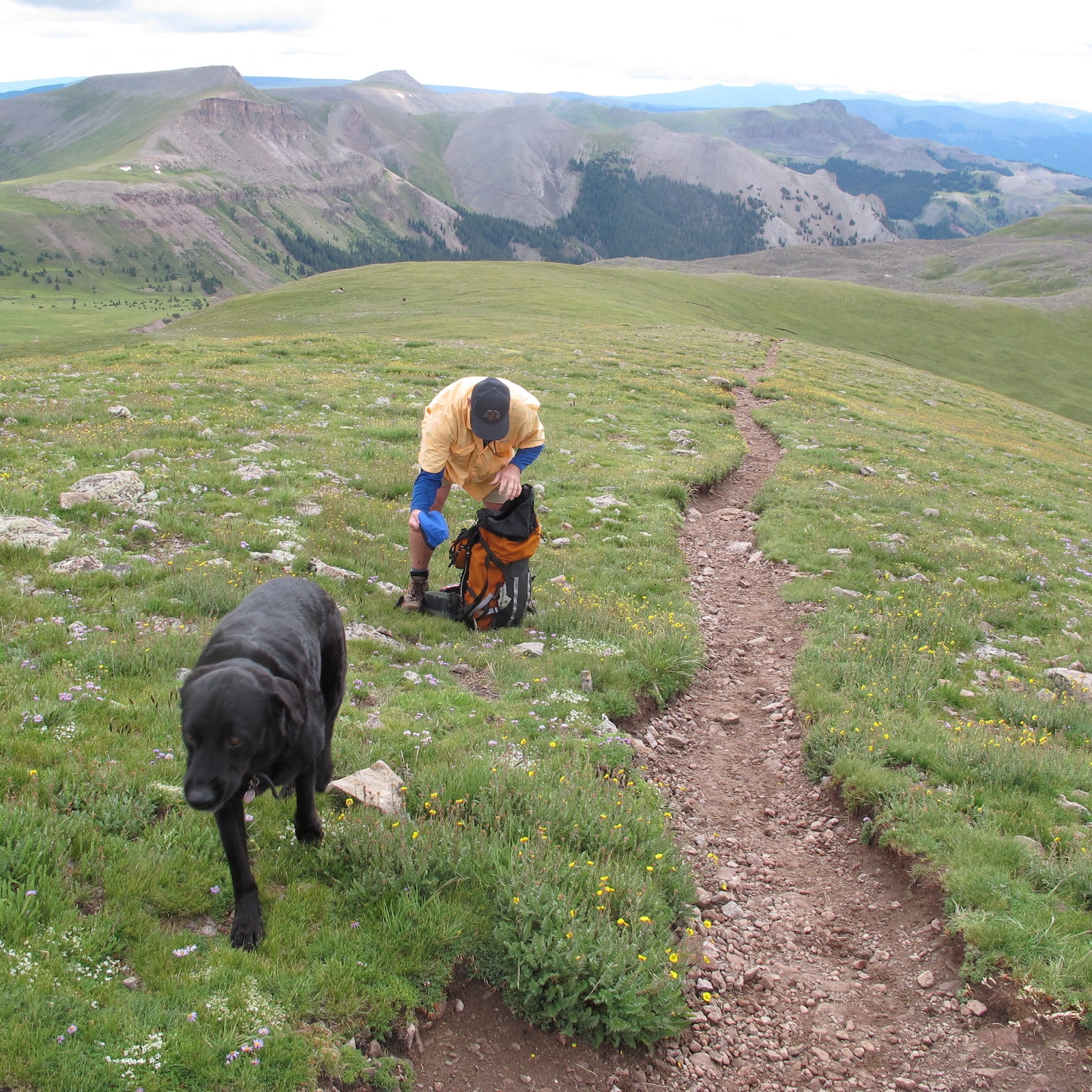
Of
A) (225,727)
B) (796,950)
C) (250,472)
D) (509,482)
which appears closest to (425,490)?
(509,482)

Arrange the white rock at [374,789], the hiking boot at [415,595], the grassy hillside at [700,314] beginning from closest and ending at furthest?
the white rock at [374,789] < the hiking boot at [415,595] < the grassy hillside at [700,314]

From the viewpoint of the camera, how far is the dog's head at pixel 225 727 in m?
4.04

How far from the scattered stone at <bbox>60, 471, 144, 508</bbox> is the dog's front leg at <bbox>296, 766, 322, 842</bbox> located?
7832 mm

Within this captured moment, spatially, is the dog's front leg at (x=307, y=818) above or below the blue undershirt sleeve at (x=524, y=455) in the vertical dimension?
below

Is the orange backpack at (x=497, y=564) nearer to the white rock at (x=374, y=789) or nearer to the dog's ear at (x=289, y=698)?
the white rock at (x=374, y=789)

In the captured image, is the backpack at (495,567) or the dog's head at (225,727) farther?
the backpack at (495,567)

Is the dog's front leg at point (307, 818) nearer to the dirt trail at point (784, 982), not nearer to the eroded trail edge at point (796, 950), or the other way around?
the dirt trail at point (784, 982)

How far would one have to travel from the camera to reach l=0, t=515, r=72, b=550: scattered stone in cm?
940

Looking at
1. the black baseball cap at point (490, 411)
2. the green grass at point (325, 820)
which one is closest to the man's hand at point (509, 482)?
the black baseball cap at point (490, 411)

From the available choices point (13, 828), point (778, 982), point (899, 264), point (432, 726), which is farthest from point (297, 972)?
point (899, 264)

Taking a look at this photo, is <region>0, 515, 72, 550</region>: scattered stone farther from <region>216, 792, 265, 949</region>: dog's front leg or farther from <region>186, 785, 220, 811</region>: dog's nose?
<region>186, 785, 220, 811</region>: dog's nose

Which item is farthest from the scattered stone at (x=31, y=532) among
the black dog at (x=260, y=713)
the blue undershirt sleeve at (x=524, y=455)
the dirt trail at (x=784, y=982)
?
the dirt trail at (x=784, y=982)

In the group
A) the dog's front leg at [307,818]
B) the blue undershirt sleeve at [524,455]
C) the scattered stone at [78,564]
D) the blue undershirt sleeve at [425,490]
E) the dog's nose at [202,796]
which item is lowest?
the dog's front leg at [307,818]

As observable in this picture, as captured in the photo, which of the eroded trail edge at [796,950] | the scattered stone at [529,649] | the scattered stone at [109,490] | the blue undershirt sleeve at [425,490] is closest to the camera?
the eroded trail edge at [796,950]
